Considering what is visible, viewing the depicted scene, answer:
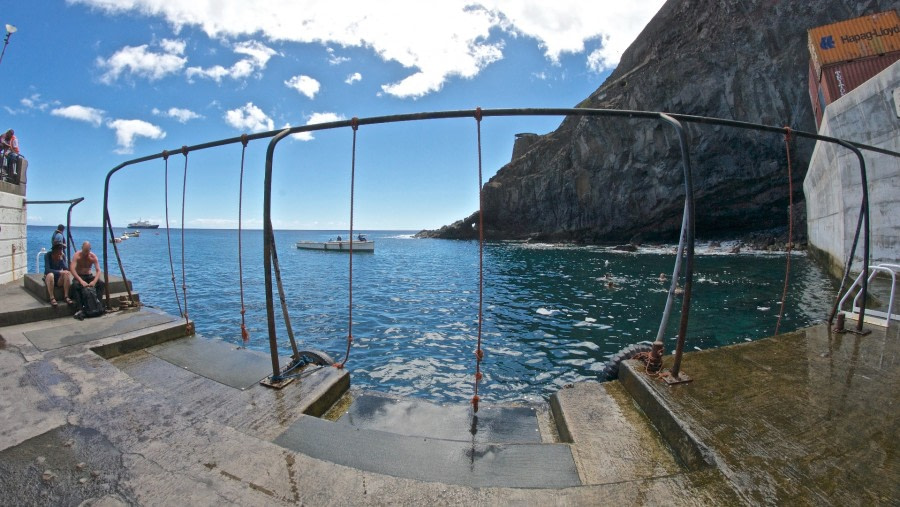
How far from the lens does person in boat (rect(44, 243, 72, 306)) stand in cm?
694

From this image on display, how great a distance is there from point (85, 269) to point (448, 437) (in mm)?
8179

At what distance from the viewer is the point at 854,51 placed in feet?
75.4

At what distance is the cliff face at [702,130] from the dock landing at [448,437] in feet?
149

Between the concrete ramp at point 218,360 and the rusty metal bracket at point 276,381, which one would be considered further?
the concrete ramp at point 218,360

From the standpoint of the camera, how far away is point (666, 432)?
10.2ft

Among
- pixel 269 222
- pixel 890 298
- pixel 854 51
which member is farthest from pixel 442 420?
pixel 854 51

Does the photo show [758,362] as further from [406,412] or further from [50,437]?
[50,437]

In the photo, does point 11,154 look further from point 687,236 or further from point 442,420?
point 687,236

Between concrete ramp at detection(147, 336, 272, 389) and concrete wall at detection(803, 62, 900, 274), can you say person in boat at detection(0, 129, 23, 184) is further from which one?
concrete wall at detection(803, 62, 900, 274)

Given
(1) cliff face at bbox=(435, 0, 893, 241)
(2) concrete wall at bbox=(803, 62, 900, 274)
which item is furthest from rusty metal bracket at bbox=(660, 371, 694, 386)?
(1) cliff face at bbox=(435, 0, 893, 241)

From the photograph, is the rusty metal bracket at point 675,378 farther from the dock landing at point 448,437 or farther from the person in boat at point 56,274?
the person in boat at point 56,274

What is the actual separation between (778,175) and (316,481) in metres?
52.1

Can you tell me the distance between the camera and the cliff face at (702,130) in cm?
3706

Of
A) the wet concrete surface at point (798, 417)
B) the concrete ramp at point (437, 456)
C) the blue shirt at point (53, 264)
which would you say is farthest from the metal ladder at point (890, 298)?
the blue shirt at point (53, 264)
